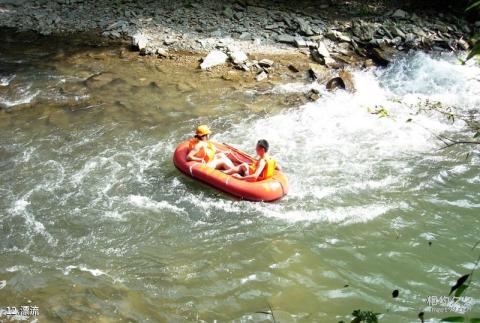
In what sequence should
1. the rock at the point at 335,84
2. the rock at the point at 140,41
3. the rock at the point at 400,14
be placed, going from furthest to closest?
1. the rock at the point at 400,14
2. the rock at the point at 140,41
3. the rock at the point at 335,84

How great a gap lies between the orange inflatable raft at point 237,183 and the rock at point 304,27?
18.7ft

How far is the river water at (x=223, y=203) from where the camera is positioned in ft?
16.4

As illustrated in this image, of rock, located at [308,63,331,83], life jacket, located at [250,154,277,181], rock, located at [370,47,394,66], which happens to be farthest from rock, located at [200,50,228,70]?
life jacket, located at [250,154,277,181]

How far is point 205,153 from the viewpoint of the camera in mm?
6977

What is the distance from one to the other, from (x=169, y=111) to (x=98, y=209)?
3079 mm

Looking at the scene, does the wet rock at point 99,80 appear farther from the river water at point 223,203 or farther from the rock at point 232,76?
the rock at point 232,76

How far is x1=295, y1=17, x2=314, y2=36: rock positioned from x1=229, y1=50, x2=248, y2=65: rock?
184 cm

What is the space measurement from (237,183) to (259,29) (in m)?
6.15

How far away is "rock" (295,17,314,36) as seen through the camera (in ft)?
36.9

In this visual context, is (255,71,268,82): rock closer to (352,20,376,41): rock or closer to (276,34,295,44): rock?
(276,34,295,44): rock

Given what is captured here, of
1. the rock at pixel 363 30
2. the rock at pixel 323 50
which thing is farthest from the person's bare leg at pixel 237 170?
the rock at pixel 363 30

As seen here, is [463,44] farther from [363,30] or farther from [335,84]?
[335,84]

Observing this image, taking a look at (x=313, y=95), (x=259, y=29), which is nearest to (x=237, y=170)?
(x=313, y=95)

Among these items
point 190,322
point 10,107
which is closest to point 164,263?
point 190,322
